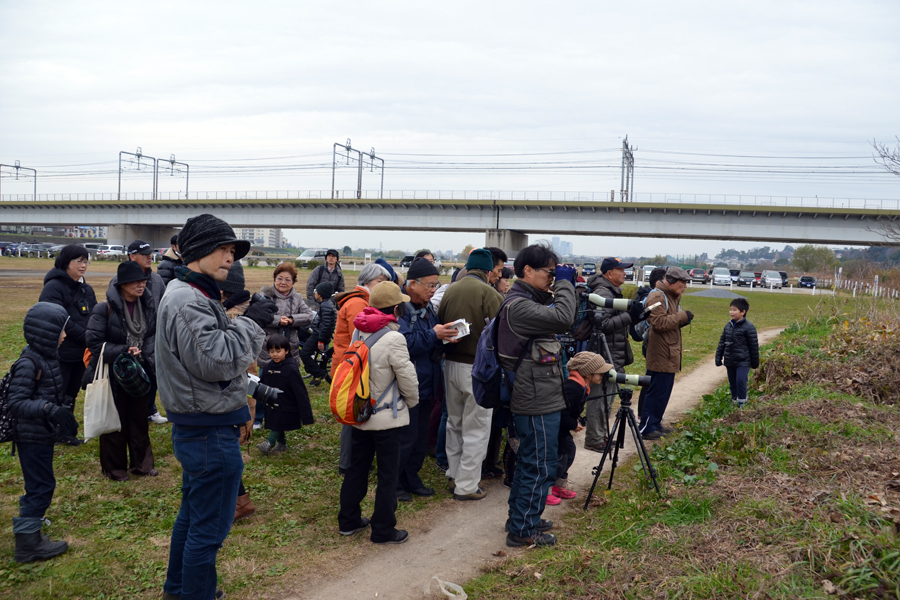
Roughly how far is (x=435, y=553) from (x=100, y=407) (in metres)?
2.96

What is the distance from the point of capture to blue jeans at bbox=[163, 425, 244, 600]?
114 inches

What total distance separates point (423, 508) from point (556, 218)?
43250mm

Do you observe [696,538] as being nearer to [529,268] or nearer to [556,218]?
[529,268]

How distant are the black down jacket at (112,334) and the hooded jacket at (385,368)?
2197mm

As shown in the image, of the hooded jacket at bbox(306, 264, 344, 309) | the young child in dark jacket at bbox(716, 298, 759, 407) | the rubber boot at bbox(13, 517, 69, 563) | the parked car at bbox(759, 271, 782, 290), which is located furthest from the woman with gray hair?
the parked car at bbox(759, 271, 782, 290)

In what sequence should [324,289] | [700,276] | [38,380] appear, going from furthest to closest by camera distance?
[700,276]
[324,289]
[38,380]

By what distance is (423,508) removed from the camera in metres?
4.87

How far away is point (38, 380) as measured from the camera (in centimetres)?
387

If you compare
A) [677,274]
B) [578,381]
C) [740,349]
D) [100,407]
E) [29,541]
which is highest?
[677,274]

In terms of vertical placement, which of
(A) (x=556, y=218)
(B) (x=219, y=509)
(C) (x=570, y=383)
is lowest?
(B) (x=219, y=509)

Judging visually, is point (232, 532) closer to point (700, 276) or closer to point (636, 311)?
point (636, 311)

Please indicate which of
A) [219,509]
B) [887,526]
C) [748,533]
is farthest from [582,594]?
[219,509]

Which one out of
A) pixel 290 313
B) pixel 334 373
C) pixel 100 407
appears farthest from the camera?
pixel 290 313

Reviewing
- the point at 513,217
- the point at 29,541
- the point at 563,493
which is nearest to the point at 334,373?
the point at 29,541
